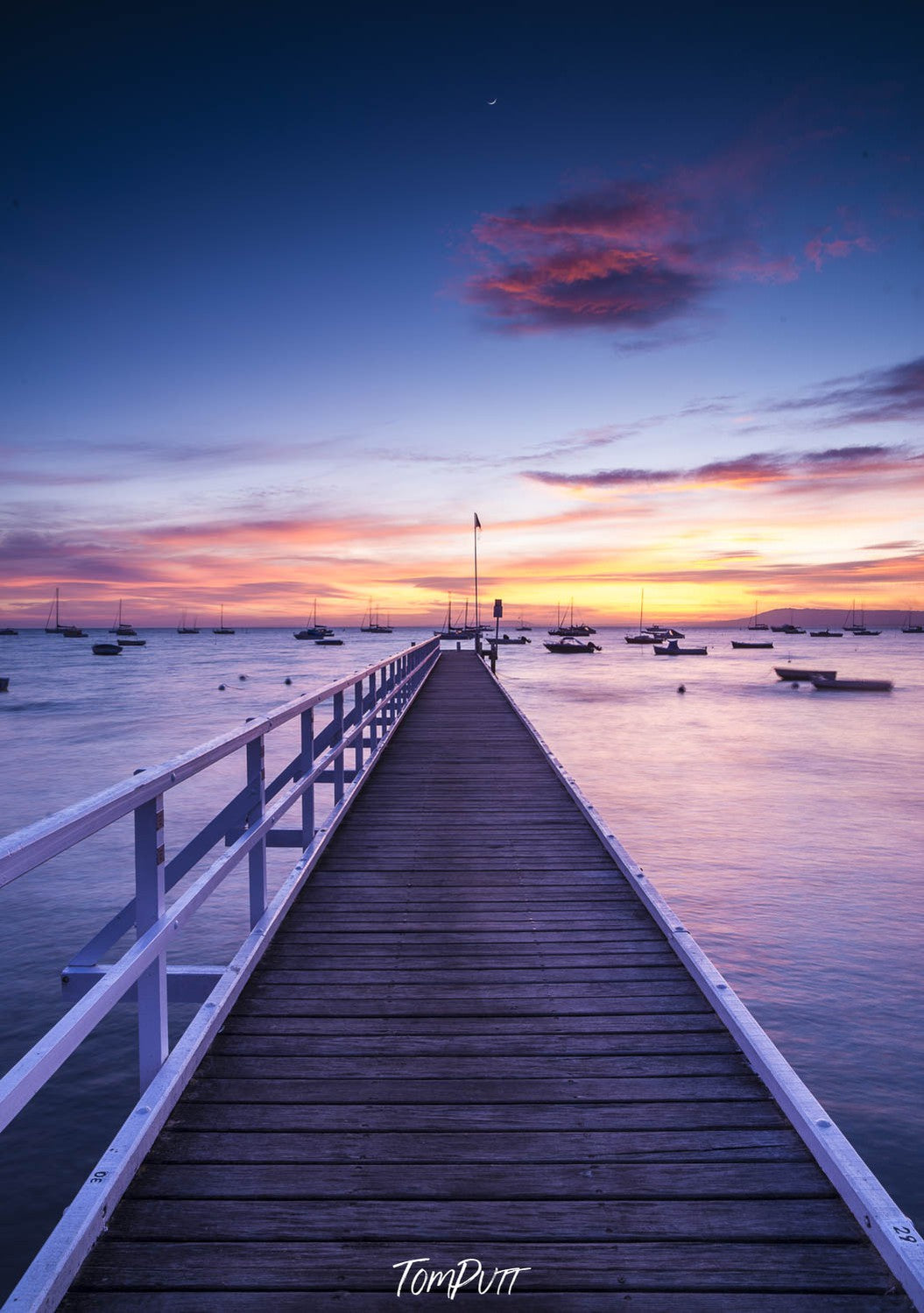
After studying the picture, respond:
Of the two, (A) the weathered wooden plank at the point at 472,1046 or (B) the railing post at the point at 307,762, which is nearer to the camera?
(A) the weathered wooden plank at the point at 472,1046

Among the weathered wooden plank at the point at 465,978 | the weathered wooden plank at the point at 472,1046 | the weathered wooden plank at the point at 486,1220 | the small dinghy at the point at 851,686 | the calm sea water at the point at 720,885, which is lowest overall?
the calm sea water at the point at 720,885

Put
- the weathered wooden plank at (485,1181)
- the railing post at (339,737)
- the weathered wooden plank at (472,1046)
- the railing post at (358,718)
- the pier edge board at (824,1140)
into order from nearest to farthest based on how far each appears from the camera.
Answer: the pier edge board at (824,1140), the weathered wooden plank at (485,1181), the weathered wooden plank at (472,1046), the railing post at (339,737), the railing post at (358,718)

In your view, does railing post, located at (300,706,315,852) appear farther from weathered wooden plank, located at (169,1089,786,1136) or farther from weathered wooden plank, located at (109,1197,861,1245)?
weathered wooden plank, located at (109,1197,861,1245)

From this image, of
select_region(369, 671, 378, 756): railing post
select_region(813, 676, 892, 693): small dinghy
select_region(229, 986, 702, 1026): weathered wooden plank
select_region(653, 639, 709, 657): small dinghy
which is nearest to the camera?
select_region(229, 986, 702, 1026): weathered wooden plank

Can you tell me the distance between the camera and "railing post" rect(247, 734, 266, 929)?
399 centimetres

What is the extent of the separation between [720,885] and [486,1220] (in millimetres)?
8969

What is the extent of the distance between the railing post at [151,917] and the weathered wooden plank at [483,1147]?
285mm

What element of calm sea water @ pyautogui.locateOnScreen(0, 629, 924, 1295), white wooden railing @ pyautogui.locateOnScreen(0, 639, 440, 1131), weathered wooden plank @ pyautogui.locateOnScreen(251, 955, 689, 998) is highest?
white wooden railing @ pyautogui.locateOnScreen(0, 639, 440, 1131)

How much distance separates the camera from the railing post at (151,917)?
2.64m

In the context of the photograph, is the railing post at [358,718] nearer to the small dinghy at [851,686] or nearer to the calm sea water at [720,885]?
the calm sea water at [720,885]

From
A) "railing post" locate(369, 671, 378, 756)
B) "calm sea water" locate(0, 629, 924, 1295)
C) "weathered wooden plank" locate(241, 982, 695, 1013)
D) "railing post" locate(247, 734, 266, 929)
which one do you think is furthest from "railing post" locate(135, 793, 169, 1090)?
"railing post" locate(369, 671, 378, 756)

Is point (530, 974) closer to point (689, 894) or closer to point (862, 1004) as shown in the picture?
point (862, 1004)

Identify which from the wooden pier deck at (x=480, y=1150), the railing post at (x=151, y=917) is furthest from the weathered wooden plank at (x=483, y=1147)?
the railing post at (x=151, y=917)

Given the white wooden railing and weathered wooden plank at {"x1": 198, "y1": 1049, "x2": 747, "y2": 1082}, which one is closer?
the white wooden railing
